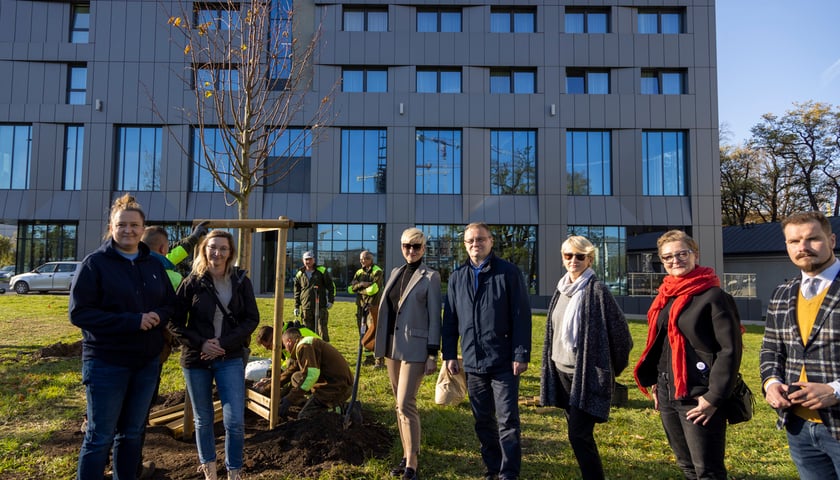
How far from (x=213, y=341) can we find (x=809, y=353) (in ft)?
11.1

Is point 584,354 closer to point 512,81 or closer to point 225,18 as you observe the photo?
point 225,18

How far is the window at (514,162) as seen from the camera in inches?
869

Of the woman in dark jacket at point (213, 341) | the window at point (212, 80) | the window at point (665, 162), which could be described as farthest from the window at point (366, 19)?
the woman in dark jacket at point (213, 341)

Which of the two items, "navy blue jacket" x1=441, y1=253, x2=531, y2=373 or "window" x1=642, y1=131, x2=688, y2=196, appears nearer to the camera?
"navy blue jacket" x1=441, y1=253, x2=531, y2=373

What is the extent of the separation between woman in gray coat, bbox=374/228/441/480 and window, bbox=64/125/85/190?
960 inches

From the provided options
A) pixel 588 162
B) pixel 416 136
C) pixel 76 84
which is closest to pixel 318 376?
pixel 416 136

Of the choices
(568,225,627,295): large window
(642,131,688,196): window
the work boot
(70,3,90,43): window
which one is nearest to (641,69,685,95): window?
(642,131,688,196): window

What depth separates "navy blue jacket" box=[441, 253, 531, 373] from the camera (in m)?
3.37

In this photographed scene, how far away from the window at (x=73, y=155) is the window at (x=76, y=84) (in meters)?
1.35

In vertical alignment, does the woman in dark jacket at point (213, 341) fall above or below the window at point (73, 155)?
below

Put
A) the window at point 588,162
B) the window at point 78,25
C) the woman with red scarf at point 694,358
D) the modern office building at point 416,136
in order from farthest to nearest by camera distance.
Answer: the window at point 78,25
the window at point 588,162
the modern office building at point 416,136
the woman with red scarf at point 694,358

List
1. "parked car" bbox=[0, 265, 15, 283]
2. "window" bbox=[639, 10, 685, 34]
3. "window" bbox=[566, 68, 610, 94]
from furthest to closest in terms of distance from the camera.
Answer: "parked car" bbox=[0, 265, 15, 283]
"window" bbox=[639, 10, 685, 34]
"window" bbox=[566, 68, 610, 94]

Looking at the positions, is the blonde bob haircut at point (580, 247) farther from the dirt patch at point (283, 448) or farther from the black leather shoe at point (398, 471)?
the dirt patch at point (283, 448)

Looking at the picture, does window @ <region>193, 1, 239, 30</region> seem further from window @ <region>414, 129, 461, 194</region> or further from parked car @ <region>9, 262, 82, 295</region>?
parked car @ <region>9, 262, 82, 295</region>
